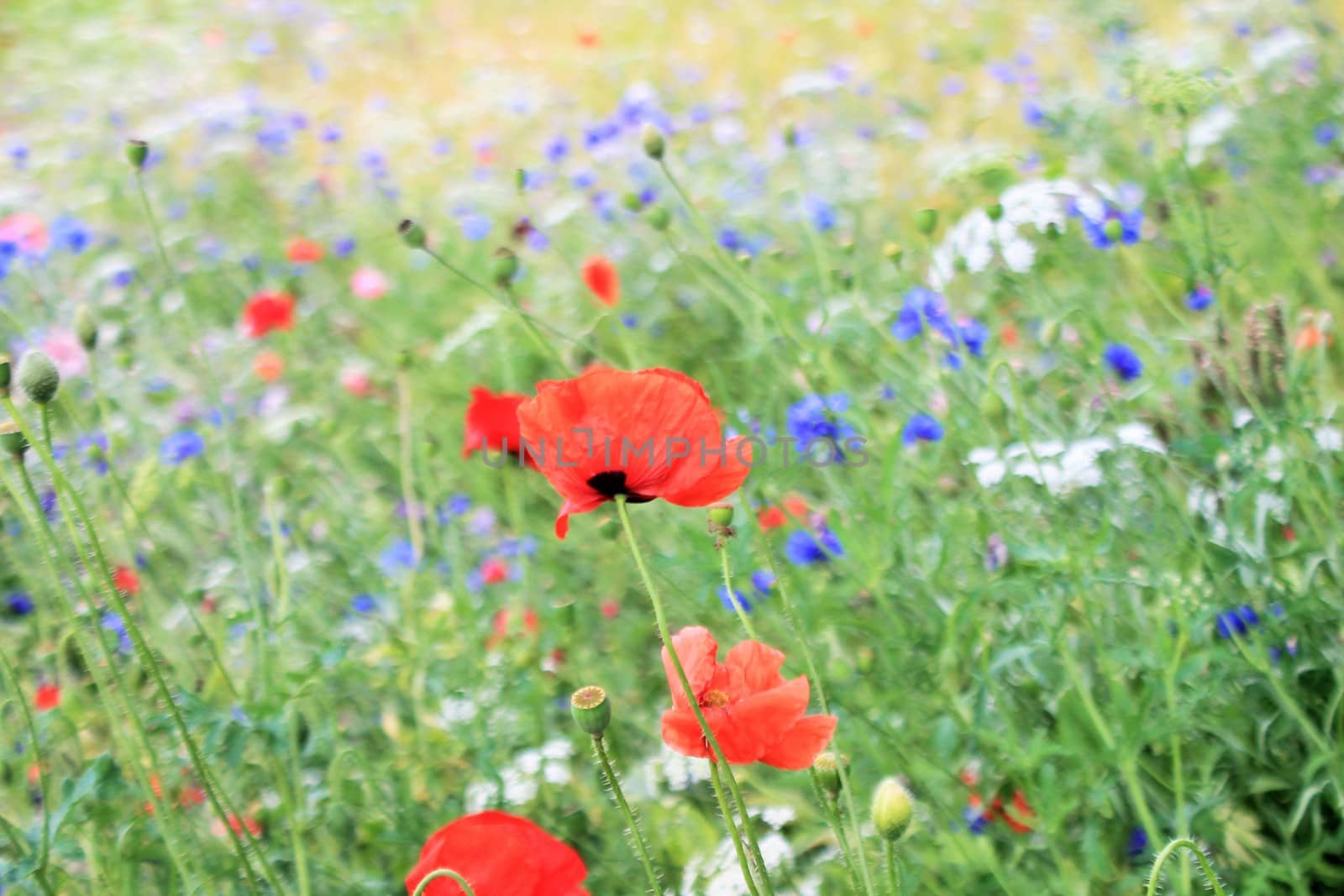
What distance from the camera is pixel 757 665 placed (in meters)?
0.75

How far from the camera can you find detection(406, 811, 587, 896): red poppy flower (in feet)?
2.53

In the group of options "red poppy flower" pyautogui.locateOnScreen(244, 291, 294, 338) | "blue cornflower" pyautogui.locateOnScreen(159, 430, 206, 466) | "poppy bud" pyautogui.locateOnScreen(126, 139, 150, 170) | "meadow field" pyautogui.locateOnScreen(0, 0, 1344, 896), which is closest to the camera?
"meadow field" pyautogui.locateOnScreen(0, 0, 1344, 896)

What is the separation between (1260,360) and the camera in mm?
1352

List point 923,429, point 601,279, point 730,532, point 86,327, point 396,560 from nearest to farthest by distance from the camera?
point 730,532 < point 86,327 < point 923,429 < point 396,560 < point 601,279

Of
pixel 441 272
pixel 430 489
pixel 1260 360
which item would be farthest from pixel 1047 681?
pixel 441 272

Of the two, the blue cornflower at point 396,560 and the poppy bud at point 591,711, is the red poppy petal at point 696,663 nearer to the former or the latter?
the poppy bud at point 591,711

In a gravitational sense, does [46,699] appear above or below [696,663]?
below

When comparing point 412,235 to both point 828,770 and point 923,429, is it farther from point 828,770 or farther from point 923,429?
point 828,770

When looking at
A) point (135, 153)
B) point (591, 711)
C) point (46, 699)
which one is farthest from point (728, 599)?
point (46, 699)

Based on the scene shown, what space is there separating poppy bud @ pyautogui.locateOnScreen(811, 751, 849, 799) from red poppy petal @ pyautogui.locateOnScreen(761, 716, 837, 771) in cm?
1

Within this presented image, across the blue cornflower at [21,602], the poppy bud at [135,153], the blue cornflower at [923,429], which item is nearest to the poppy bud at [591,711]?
the blue cornflower at [923,429]

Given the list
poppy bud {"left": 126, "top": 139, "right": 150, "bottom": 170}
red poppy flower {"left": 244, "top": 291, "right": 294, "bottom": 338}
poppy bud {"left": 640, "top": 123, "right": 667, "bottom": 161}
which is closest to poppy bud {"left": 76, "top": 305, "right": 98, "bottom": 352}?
poppy bud {"left": 126, "top": 139, "right": 150, "bottom": 170}

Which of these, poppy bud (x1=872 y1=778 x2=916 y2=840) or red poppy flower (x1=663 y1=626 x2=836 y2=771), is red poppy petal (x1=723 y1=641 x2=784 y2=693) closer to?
red poppy flower (x1=663 y1=626 x2=836 y2=771)

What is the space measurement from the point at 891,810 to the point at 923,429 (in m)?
0.85
